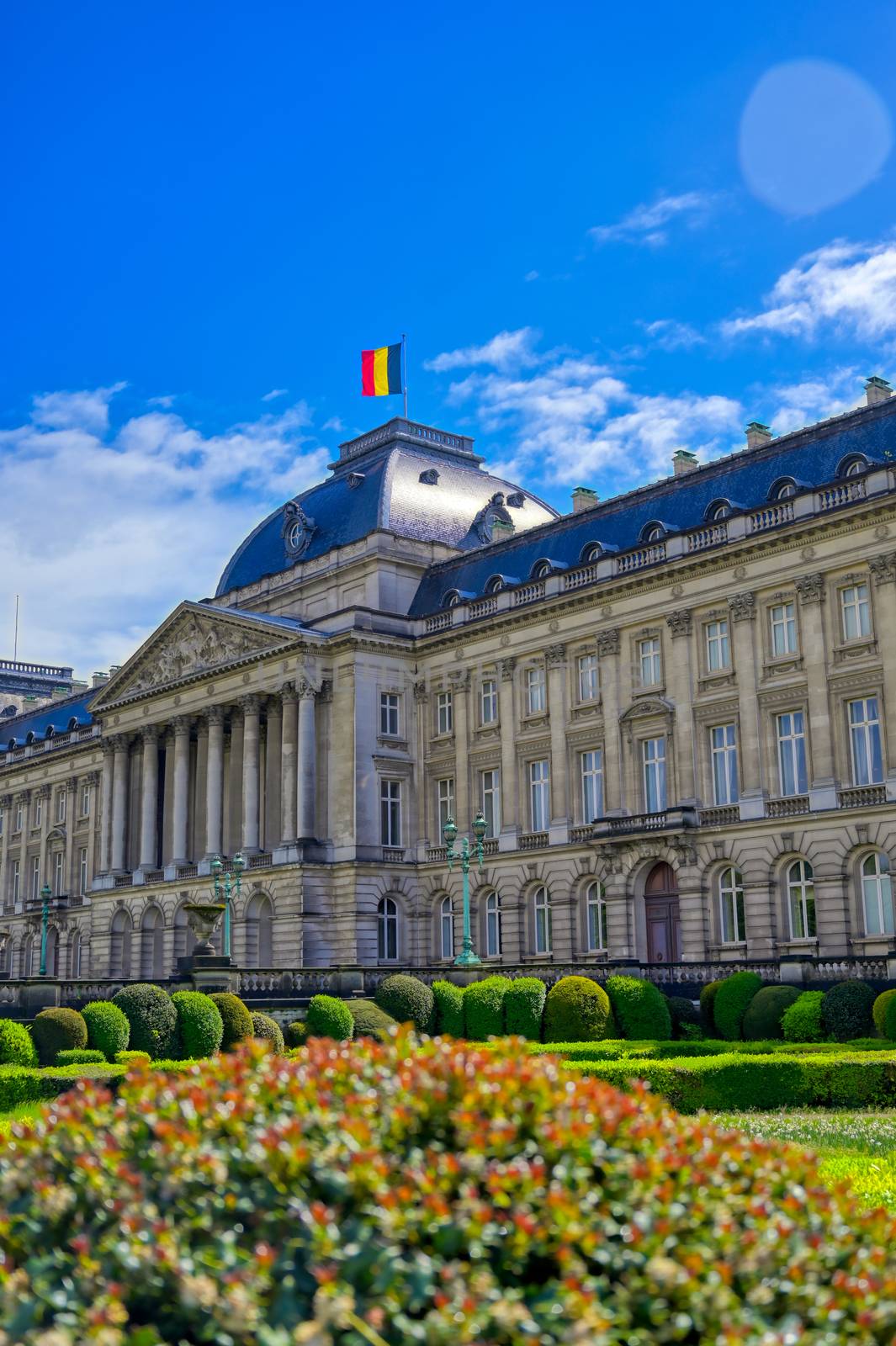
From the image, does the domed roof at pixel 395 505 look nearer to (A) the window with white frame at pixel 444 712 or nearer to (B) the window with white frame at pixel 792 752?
(A) the window with white frame at pixel 444 712

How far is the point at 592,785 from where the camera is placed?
58688 mm

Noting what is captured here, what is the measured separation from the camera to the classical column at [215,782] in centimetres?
7062

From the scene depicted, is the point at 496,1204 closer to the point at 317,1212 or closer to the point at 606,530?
the point at 317,1212

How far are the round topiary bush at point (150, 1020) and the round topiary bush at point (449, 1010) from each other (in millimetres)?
8063

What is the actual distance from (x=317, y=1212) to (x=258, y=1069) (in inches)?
62.9

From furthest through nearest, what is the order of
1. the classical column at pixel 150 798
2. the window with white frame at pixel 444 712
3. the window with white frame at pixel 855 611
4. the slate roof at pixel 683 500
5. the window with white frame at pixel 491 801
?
the classical column at pixel 150 798
the window with white frame at pixel 444 712
the window with white frame at pixel 491 801
the slate roof at pixel 683 500
the window with white frame at pixel 855 611

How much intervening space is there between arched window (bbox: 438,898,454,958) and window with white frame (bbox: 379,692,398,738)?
7.74m

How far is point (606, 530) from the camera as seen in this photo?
6122 centimetres

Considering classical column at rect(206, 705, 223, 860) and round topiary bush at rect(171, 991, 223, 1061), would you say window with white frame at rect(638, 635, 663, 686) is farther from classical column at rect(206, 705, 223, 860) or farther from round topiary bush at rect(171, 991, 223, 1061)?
round topiary bush at rect(171, 991, 223, 1061)

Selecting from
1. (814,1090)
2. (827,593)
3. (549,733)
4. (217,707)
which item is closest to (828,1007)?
(814,1090)

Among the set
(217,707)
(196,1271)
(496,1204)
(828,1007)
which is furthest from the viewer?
(217,707)

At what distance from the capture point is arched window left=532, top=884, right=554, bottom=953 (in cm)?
5950

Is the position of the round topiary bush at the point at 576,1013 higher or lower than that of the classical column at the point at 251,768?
lower

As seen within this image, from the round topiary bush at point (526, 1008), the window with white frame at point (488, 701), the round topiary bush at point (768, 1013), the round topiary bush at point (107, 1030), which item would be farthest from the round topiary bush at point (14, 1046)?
the window with white frame at point (488, 701)
